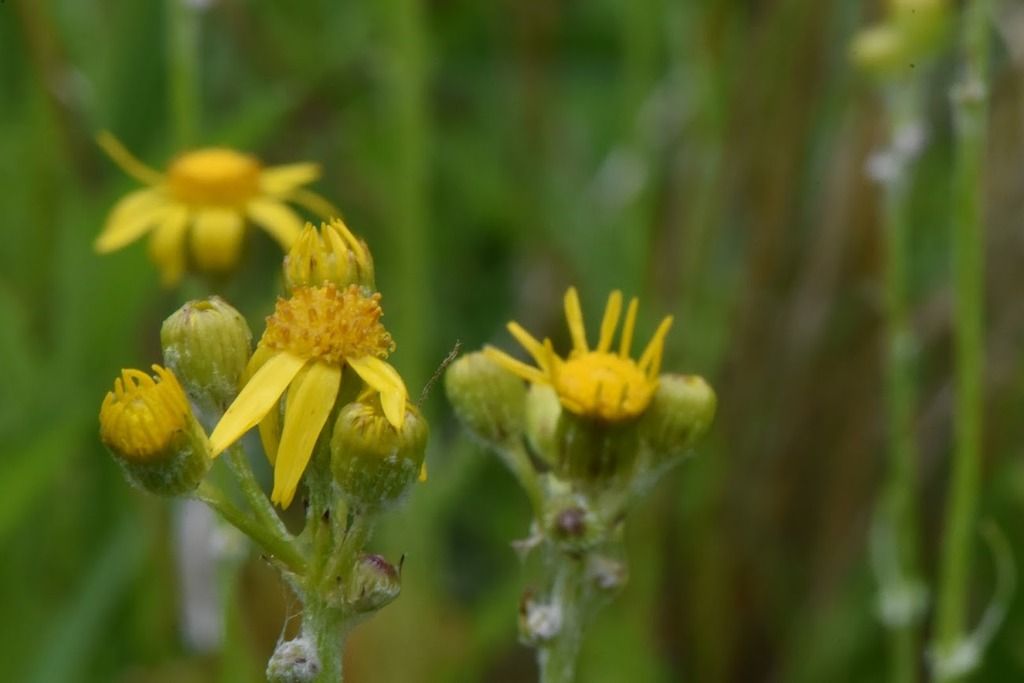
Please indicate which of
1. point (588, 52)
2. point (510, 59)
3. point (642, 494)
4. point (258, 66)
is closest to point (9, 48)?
point (258, 66)

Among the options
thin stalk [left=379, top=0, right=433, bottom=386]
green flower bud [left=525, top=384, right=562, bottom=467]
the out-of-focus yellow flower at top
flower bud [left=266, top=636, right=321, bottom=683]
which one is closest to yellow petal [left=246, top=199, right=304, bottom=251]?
the out-of-focus yellow flower at top

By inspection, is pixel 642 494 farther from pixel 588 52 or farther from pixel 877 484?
pixel 588 52

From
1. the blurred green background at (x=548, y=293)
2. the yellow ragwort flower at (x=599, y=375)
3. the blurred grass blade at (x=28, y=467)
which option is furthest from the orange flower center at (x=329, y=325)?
the blurred green background at (x=548, y=293)

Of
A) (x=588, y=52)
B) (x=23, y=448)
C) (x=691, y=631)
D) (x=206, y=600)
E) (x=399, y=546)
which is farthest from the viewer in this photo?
(x=588, y=52)

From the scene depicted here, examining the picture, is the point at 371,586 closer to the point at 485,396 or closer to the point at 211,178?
the point at 485,396

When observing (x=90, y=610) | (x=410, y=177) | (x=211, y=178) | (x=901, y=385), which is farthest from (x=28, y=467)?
(x=901, y=385)
